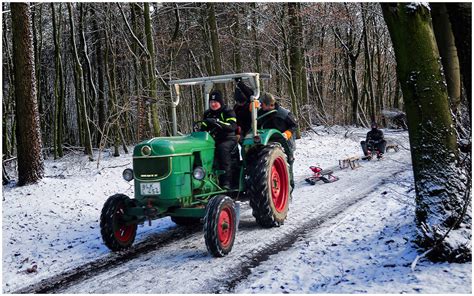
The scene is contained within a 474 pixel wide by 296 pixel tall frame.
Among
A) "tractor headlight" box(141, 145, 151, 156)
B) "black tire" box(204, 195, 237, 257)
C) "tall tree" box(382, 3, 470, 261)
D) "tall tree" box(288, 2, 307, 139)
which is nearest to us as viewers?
"tall tree" box(382, 3, 470, 261)

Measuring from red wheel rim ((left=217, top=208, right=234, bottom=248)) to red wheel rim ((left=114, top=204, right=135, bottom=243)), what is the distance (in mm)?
1362

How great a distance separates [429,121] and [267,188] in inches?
104

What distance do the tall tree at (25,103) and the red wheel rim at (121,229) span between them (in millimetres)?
5119

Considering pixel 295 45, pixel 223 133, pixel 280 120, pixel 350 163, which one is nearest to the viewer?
pixel 223 133

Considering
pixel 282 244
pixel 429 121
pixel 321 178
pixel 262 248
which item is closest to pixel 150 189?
pixel 262 248

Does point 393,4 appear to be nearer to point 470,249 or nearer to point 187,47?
point 470,249

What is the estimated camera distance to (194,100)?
28828mm

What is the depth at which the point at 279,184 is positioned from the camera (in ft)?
24.3

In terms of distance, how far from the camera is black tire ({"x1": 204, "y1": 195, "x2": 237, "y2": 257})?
5.18m

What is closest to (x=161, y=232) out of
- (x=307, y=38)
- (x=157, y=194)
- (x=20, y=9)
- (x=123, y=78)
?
(x=157, y=194)

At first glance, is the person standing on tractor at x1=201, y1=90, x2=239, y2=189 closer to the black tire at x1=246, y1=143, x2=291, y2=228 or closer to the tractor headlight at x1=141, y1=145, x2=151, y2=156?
the black tire at x1=246, y1=143, x2=291, y2=228

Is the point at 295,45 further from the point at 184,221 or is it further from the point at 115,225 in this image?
the point at 115,225

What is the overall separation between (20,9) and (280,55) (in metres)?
13.8

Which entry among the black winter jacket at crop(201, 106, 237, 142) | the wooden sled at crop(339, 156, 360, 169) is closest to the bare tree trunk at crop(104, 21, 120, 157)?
the wooden sled at crop(339, 156, 360, 169)
